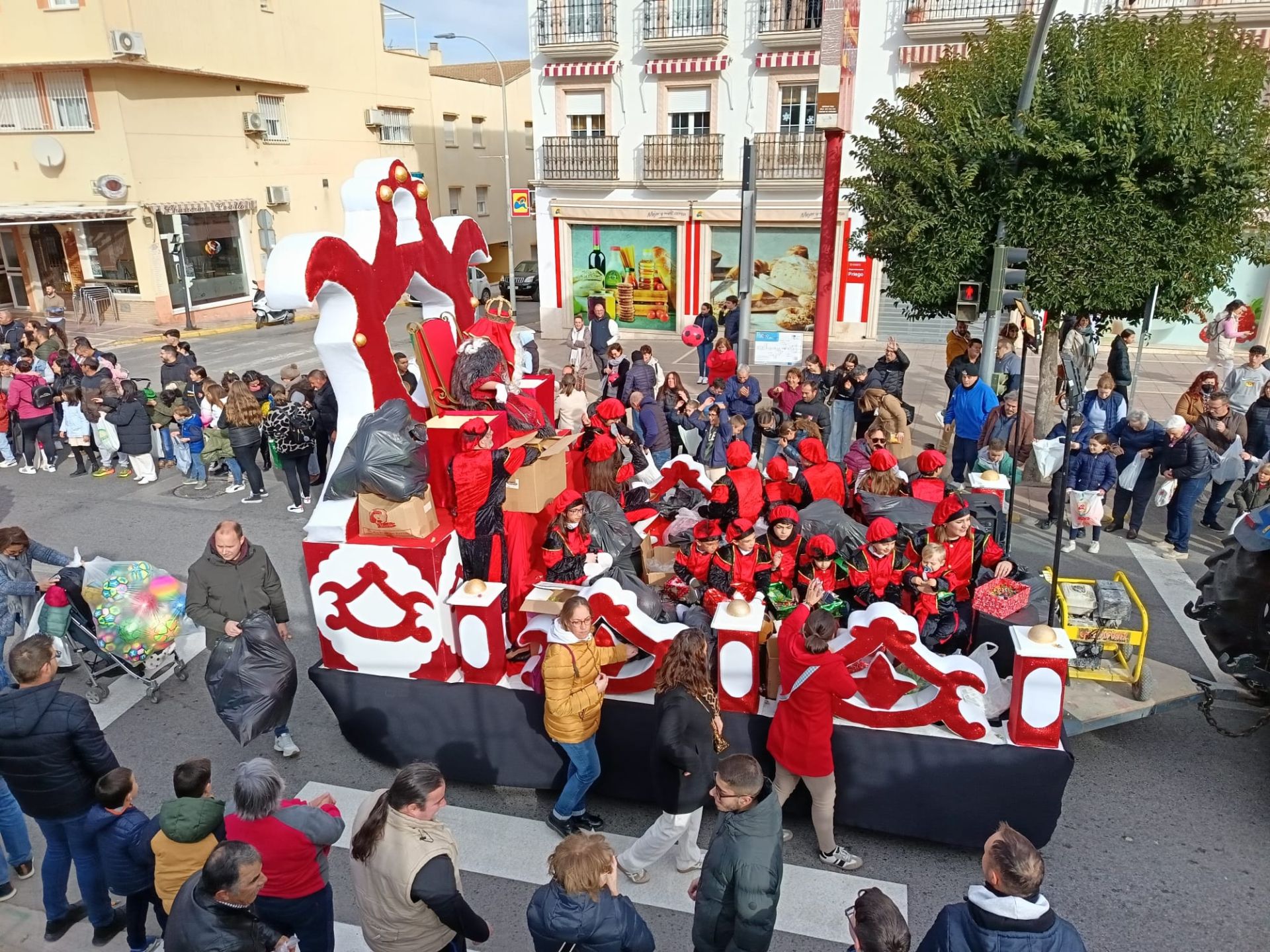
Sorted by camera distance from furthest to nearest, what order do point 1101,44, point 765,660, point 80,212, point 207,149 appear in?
point 207,149 < point 80,212 < point 1101,44 < point 765,660

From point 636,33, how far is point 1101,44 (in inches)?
491

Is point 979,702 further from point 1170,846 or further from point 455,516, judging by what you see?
point 455,516

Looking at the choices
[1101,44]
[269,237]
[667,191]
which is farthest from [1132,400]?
[269,237]

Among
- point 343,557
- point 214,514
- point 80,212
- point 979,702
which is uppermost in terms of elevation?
point 80,212

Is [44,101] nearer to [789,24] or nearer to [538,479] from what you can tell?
[789,24]

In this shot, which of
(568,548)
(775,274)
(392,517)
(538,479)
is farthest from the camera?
(775,274)

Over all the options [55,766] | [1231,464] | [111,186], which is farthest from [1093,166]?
[111,186]

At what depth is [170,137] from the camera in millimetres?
24922

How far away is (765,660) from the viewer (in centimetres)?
540

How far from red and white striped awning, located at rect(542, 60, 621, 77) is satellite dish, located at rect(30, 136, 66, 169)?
514 inches

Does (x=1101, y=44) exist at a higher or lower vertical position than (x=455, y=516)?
higher

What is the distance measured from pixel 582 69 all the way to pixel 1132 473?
1611cm

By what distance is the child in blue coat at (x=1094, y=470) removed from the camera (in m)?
8.97

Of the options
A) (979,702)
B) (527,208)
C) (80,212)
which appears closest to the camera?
(979,702)
